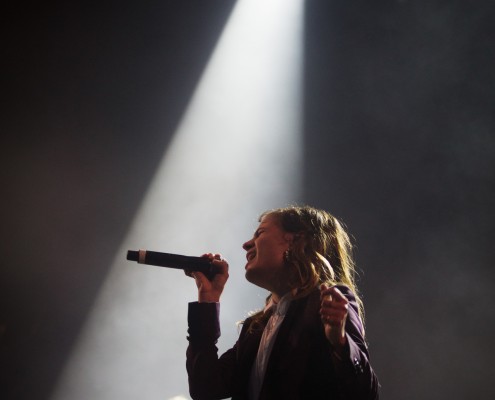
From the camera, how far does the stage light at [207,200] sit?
2.70 meters

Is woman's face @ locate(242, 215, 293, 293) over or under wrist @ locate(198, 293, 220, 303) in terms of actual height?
over

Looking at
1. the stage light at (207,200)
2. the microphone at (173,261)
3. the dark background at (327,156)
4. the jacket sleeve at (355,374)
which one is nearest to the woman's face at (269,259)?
the microphone at (173,261)

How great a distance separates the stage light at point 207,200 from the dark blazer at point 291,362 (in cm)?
133

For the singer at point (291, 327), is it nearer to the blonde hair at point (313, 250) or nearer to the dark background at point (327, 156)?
the blonde hair at point (313, 250)

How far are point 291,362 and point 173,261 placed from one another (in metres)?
0.52

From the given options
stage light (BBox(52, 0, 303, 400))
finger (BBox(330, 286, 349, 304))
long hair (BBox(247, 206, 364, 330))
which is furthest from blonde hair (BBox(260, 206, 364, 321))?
stage light (BBox(52, 0, 303, 400))

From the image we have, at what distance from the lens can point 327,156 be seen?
3355 mm

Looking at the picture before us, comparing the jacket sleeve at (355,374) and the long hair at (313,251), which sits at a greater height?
the long hair at (313,251)

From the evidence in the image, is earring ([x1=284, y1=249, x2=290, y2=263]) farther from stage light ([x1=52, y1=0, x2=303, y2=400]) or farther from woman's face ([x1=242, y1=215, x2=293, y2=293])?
stage light ([x1=52, y1=0, x2=303, y2=400])

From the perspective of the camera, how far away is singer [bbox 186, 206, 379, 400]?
1.06m

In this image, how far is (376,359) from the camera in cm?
280

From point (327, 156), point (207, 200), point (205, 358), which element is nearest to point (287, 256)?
point (205, 358)

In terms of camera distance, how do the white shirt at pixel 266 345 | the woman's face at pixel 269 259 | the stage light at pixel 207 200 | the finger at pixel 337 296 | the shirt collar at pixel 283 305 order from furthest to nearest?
the stage light at pixel 207 200 → the woman's face at pixel 269 259 → the shirt collar at pixel 283 305 → the white shirt at pixel 266 345 → the finger at pixel 337 296

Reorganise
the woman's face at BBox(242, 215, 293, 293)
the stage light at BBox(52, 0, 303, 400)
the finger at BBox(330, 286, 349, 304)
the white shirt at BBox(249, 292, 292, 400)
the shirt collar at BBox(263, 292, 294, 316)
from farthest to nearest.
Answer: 1. the stage light at BBox(52, 0, 303, 400)
2. the woman's face at BBox(242, 215, 293, 293)
3. the shirt collar at BBox(263, 292, 294, 316)
4. the white shirt at BBox(249, 292, 292, 400)
5. the finger at BBox(330, 286, 349, 304)
